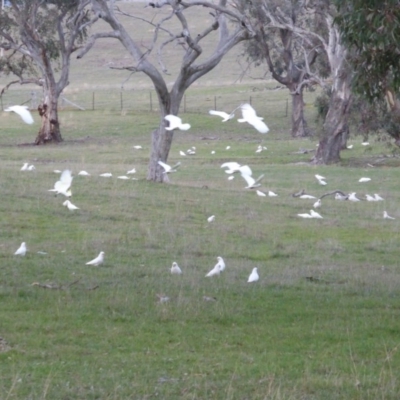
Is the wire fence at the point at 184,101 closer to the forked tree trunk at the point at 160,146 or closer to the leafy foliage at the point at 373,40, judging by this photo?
the forked tree trunk at the point at 160,146

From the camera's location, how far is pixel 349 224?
16.9 m

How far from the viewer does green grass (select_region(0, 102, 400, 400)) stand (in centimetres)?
673

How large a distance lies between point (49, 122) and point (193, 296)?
1290 inches

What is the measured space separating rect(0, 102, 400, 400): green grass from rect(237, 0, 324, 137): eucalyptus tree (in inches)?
433

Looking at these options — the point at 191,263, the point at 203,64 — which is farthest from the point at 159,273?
the point at 203,64

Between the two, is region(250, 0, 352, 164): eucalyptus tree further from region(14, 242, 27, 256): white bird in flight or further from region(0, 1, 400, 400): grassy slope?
region(14, 242, 27, 256): white bird in flight

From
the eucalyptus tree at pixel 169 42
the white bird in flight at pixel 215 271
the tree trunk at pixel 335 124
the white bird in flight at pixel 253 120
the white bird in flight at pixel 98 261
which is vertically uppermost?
the white bird in flight at pixel 253 120

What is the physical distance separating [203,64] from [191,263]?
403 inches

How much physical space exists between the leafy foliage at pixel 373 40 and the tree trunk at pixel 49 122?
31.9m

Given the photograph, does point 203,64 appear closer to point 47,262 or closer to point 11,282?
point 47,262

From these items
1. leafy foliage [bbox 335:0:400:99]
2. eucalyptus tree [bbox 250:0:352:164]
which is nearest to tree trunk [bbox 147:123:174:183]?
eucalyptus tree [bbox 250:0:352:164]

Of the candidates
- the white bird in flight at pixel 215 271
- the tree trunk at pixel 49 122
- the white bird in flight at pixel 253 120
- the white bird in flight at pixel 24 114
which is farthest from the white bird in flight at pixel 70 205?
the tree trunk at pixel 49 122

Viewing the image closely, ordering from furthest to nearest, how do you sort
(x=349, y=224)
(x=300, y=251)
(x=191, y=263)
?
1. (x=349, y=224)
2. (x=300, y=251)
3. (x=191, y=263)

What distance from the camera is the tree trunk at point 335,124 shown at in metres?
31.0
